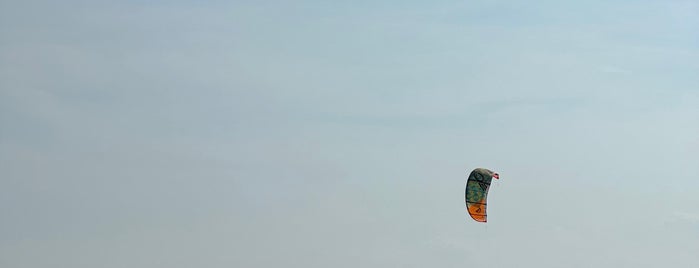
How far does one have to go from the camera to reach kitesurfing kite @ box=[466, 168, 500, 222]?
78.8m

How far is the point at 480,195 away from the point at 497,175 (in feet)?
8.20

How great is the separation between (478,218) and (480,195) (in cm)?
184

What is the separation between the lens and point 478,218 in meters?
79.1

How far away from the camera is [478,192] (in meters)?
79.3

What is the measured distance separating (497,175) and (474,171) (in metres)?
1.94

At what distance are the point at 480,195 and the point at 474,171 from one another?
2.08 m

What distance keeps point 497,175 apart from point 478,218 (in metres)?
3.88

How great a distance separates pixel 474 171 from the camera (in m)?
78.9

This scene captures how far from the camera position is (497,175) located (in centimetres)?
7794

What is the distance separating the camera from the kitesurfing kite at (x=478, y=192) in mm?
78812
